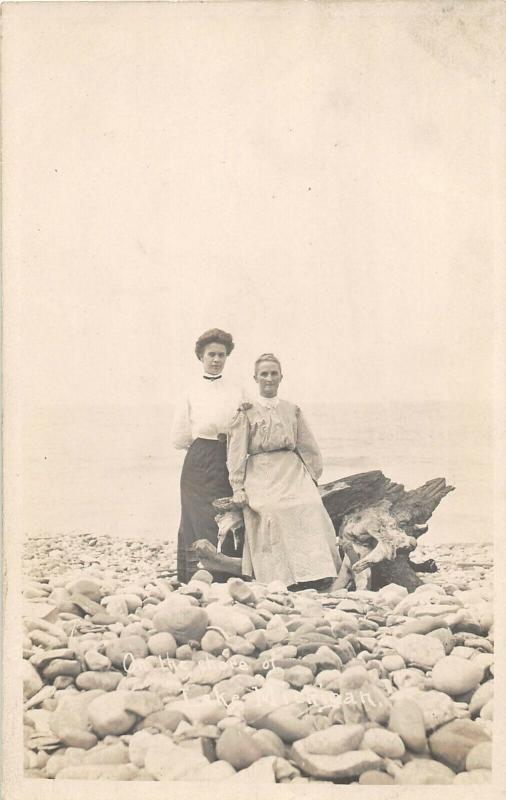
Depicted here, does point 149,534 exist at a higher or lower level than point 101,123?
lower

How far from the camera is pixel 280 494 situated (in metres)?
1.84

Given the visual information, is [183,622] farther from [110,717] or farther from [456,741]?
[456,741]

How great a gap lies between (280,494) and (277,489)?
0.01m

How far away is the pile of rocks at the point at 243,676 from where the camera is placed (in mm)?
1694

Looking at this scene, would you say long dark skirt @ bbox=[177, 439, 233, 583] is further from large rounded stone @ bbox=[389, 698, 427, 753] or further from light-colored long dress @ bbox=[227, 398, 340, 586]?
large rounded stone @ bbox=[389, 698, 427, 753]

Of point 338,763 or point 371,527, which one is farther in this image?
point 371,527

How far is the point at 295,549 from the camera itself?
1.82 meters

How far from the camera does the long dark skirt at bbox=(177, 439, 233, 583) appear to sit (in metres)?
1.84

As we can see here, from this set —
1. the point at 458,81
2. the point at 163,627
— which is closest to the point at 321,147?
the point at 458,81

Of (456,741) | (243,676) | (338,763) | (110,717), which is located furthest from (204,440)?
(456,741)

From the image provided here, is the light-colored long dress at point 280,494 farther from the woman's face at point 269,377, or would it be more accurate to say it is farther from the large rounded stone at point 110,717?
the large rounded stone at point 110,717

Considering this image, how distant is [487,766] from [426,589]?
409 mm

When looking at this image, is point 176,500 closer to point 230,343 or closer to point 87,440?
point 87,440

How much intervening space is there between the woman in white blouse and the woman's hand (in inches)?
0.9
